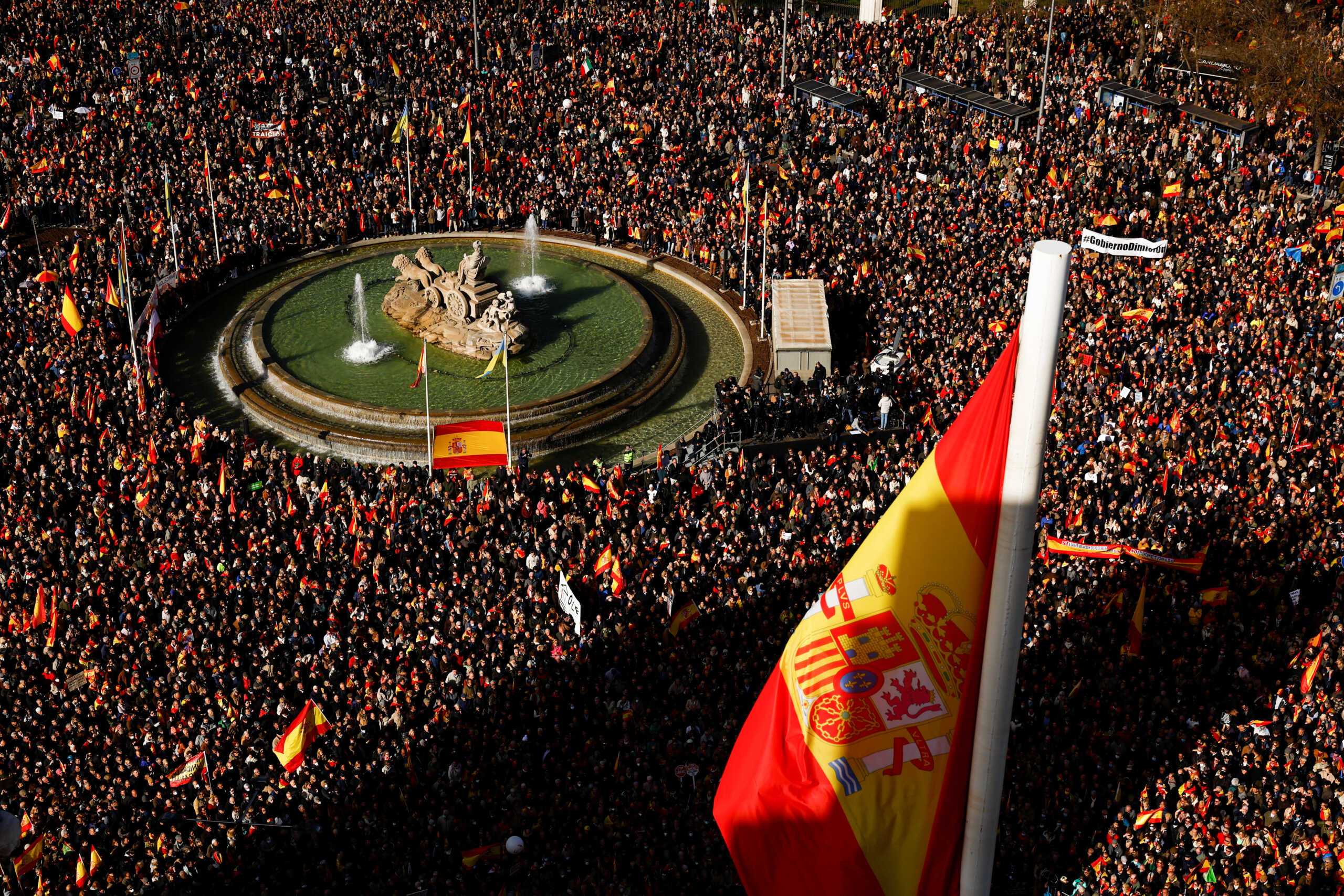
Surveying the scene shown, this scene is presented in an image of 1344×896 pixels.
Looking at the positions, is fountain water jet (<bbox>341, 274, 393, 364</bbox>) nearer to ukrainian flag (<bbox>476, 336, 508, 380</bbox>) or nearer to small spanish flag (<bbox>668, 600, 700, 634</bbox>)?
ukrainian flag (<bbox>476, 336, 508, 380</bbox>)

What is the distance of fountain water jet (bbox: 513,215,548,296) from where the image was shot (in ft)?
144

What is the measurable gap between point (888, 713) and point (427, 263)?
32818 mm

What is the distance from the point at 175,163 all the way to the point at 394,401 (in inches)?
777

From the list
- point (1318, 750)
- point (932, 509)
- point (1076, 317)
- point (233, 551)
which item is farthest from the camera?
point (1076, 317)

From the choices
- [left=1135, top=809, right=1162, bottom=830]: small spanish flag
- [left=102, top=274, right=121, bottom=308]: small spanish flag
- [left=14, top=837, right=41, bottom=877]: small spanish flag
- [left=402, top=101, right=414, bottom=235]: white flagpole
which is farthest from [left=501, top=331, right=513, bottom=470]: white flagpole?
[left=1135, top=809, right=1162, bottom=830]: small spanish flag

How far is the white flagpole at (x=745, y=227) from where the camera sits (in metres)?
41.5

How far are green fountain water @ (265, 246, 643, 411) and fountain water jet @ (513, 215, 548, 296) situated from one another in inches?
7.0

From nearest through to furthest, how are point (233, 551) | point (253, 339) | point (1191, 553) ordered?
point (1191, 553) → point (233, 551) → point (253, 339)

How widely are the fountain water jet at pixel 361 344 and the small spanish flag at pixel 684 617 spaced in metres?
17.8

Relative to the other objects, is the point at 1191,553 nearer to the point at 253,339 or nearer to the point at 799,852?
the point at 799,852

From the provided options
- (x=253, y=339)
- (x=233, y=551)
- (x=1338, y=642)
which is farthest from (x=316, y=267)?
(x=1338, y=642)

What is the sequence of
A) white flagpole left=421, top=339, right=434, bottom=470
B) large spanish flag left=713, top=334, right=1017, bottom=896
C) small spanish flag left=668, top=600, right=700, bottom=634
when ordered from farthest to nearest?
white flagpole left=421, top=339, right=434, bottom=470 < small spanish flag left=668, top=600, right=700, bottom=634 < large spanish flag left=713, top=334, right=1017, bottom=896

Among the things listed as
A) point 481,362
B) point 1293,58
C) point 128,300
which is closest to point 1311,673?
point 481,362

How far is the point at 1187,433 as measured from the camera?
28.8 meters
